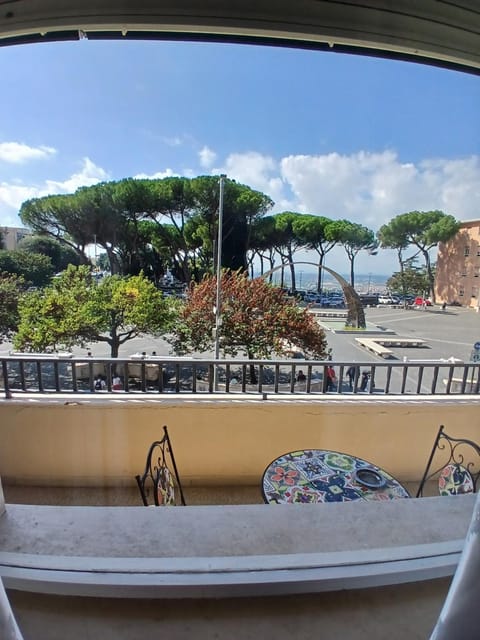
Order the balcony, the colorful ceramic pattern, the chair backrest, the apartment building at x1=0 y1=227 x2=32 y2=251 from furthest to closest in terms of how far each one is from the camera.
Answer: the colorful ceramic pattern → the chair backrest → the apartment building at x1=0 y1=227 x2=32 y2=251 → the balcony

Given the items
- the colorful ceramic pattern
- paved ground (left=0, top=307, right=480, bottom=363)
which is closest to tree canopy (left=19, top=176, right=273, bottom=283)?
paved ground (left=0, top=307, right=480, bottom=363)

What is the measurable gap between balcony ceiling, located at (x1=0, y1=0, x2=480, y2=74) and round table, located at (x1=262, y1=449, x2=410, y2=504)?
1.58 metres

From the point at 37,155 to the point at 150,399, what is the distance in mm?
1443

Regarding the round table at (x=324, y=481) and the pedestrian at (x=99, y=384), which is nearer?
the round table at (x=324, y=481)

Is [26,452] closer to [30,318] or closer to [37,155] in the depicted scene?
[30,318]

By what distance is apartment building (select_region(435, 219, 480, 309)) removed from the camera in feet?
4.40

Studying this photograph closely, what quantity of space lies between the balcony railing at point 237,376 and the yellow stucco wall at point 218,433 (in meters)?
0.13

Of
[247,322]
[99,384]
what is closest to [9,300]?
[99,384]

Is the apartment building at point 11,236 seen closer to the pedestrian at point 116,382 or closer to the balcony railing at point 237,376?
the balcony railing at point 237,376

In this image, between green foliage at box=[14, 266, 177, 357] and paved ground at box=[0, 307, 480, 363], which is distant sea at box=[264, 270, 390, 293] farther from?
green foliage at box=[14, 266, 177, 357]

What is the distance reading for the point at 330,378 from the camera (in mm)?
2264

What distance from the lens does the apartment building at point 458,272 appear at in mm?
1342

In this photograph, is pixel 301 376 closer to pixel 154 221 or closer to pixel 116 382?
pixel 116 382

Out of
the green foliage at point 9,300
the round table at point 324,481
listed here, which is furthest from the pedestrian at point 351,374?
the green foliage at point 9,300
